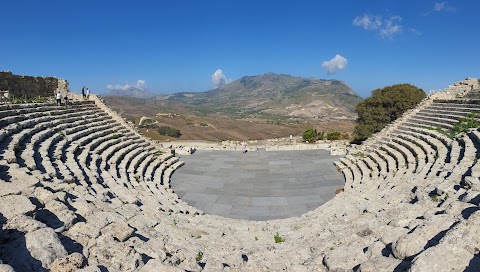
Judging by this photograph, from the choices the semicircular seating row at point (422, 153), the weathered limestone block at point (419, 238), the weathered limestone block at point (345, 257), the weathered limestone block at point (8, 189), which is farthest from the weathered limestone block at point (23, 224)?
the semicircular seating row at point (422, 153)

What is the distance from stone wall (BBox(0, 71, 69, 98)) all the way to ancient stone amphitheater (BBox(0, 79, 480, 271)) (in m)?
6.03

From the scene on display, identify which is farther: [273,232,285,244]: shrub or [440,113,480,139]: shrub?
[440,113,480,139]: shrub

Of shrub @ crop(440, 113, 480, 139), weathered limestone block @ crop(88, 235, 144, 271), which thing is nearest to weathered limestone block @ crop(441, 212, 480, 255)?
weathered limestone block @ crop(88, 235, 144, 271)

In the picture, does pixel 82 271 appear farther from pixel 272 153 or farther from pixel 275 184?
pixel 272 153

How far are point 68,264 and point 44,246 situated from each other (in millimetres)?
548

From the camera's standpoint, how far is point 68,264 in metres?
3.91

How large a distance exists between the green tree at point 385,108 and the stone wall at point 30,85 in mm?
23299

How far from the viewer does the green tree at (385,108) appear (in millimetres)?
25391

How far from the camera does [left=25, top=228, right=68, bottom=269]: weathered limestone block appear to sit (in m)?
4.02

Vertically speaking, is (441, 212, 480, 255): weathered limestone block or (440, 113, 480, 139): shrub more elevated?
(440, 113, 480, 139): shrub

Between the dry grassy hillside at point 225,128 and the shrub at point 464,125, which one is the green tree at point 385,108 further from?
the dry grassy hillside at point 225,128

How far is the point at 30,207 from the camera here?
5.11 m

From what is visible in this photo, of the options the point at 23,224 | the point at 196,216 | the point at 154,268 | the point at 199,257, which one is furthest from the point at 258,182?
the point at 23,224

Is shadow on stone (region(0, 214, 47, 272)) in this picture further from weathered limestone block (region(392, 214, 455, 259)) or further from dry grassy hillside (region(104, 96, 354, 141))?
dry grassy hillside (region(104, 96, 354, 141))
